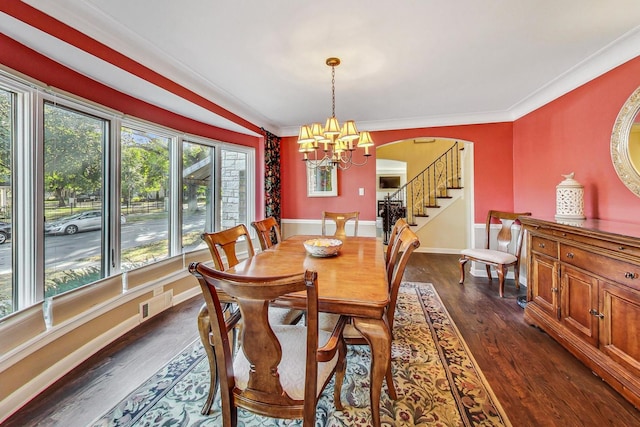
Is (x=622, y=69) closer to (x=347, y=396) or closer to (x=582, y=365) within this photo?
(x=582, y=365)

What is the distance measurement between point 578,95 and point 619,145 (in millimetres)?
790

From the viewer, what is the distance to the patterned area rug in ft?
4.75

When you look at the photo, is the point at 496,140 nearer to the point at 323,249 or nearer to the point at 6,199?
the point at 323,249

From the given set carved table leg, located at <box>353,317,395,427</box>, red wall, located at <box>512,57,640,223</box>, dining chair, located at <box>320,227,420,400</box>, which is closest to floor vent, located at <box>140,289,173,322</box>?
dining chair, located at <box>320,227,420,400</box>

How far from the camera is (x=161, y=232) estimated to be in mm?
3023

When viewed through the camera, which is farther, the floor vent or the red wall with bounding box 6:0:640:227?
the floor vent

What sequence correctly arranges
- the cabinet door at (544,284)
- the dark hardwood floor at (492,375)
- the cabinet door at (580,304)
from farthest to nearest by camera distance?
the cabinet door at (544,284) < the cabinet door at (580,304) < the dark hardwood floor at (492,375)

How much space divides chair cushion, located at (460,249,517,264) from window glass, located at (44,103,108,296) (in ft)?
13.2

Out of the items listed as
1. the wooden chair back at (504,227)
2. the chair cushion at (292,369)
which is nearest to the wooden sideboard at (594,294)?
the wooden chair back at (504,227)

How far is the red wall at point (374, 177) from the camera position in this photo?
3861 millimetres

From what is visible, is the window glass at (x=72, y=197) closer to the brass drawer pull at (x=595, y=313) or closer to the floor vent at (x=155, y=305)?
the floor vent at (x=155, y=305)

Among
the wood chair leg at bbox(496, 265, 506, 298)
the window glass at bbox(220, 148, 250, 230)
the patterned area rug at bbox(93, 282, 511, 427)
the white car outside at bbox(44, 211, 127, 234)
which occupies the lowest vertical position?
the patterned area rug at bbox(93, 282, 511, 427)

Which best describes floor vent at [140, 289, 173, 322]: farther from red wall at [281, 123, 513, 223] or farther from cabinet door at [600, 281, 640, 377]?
cabinet door at [600, 281, 640, 377]

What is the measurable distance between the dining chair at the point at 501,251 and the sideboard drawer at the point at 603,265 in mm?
1136
